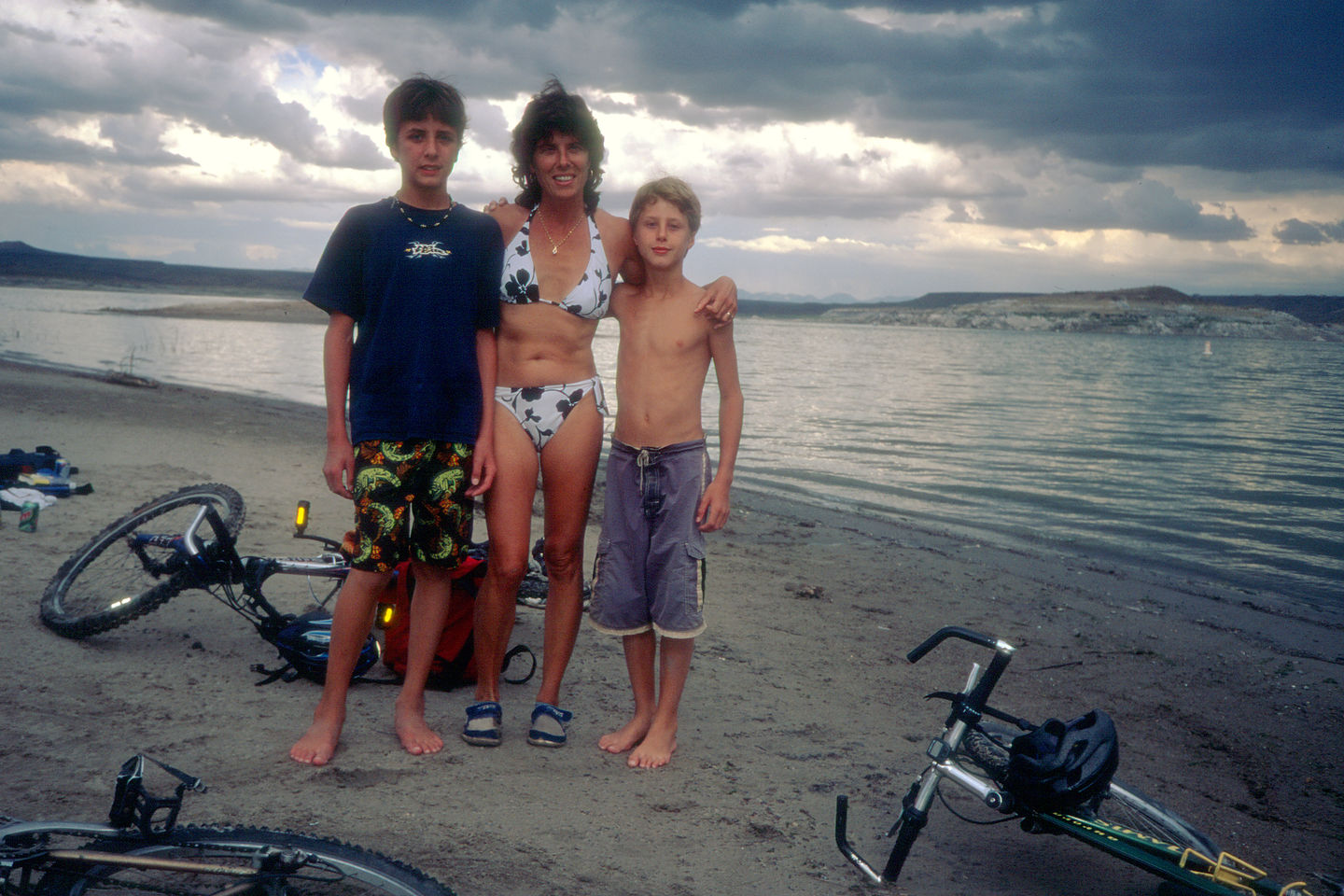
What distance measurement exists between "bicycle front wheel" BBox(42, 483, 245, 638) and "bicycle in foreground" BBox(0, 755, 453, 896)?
7.24ft

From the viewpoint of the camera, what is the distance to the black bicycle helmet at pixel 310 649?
12.6 ft

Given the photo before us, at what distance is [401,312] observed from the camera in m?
3.16

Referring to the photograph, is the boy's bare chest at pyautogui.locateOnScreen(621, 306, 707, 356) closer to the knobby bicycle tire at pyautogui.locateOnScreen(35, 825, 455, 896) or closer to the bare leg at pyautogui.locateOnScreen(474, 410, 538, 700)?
the bare leg at pyautogui.locateOnScreen(474, 410, 538, 700)

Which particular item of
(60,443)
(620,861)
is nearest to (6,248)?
(60,443)

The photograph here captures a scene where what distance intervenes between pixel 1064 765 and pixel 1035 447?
52.2ft

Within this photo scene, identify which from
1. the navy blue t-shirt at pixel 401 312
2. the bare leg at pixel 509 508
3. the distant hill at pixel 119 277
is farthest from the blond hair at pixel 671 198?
the distant hill at pixel 119 277

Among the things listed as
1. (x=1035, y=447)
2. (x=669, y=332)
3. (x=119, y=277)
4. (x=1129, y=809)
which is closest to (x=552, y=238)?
(x=669, y=332)

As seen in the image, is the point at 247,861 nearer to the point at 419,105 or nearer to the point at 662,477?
the point at 662,477

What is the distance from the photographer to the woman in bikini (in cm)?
335

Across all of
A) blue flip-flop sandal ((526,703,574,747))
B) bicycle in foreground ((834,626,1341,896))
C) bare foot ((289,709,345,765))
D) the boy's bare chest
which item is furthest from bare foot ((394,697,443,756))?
the boy's bare chest

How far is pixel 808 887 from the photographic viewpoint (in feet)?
8.77

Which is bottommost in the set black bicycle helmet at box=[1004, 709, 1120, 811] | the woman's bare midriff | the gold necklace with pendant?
black bicycle helmet at box=[1004, 709, 1120, 811]

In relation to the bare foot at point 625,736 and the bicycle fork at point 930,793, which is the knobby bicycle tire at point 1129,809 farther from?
the bare foot at point 625,736

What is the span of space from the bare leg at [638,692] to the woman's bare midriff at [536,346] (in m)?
1.04
